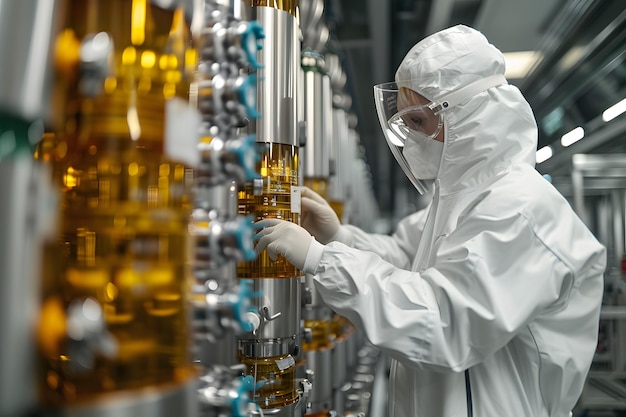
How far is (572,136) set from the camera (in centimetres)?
375

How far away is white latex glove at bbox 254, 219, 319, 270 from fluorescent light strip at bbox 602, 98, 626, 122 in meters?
2.71

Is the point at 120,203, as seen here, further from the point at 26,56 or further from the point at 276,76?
the point at 276,76

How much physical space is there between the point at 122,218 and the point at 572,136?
12.6 feet

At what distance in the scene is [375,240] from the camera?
5.79ft

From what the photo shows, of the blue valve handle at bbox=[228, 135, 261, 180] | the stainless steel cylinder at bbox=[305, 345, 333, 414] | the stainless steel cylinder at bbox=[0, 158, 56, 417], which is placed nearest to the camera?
the stainless steel cylinder at bbox=[0, 158, 56, 417]

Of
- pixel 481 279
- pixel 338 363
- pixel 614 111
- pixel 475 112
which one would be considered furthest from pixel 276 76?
pixel 614 111

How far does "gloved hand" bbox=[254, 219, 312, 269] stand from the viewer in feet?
3.59

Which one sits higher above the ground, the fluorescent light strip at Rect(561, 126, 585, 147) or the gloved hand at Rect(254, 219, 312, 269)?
the fluorescent light strip at Rect(561, 126, 585, 147)

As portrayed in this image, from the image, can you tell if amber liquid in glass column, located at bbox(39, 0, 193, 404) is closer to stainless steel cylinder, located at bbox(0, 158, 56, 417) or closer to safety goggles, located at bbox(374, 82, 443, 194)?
stainless steel cylinder, located at bbox(0, 158, 56, 417)

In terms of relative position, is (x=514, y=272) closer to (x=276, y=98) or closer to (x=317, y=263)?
(x=317, y=263)

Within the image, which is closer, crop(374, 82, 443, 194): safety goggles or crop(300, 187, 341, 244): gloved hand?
crop(374, 82, 443, 194): safety goggles

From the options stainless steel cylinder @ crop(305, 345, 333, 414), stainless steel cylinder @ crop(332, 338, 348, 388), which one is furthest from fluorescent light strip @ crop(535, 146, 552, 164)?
stainless steel cylinder @ crop(305, 345, 333, 414)

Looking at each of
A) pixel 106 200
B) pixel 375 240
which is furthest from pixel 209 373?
pixel 375 240

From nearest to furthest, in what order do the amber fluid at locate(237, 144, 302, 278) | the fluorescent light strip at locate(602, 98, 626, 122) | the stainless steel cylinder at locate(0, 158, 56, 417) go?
1. the stainless steel cylinder at locate(0, 158, 56, 417)
2. the amber fluid at locate(237, 144, 302, 278)
3. the fluorescent light strip at locate(602, 98, 626, 122)
